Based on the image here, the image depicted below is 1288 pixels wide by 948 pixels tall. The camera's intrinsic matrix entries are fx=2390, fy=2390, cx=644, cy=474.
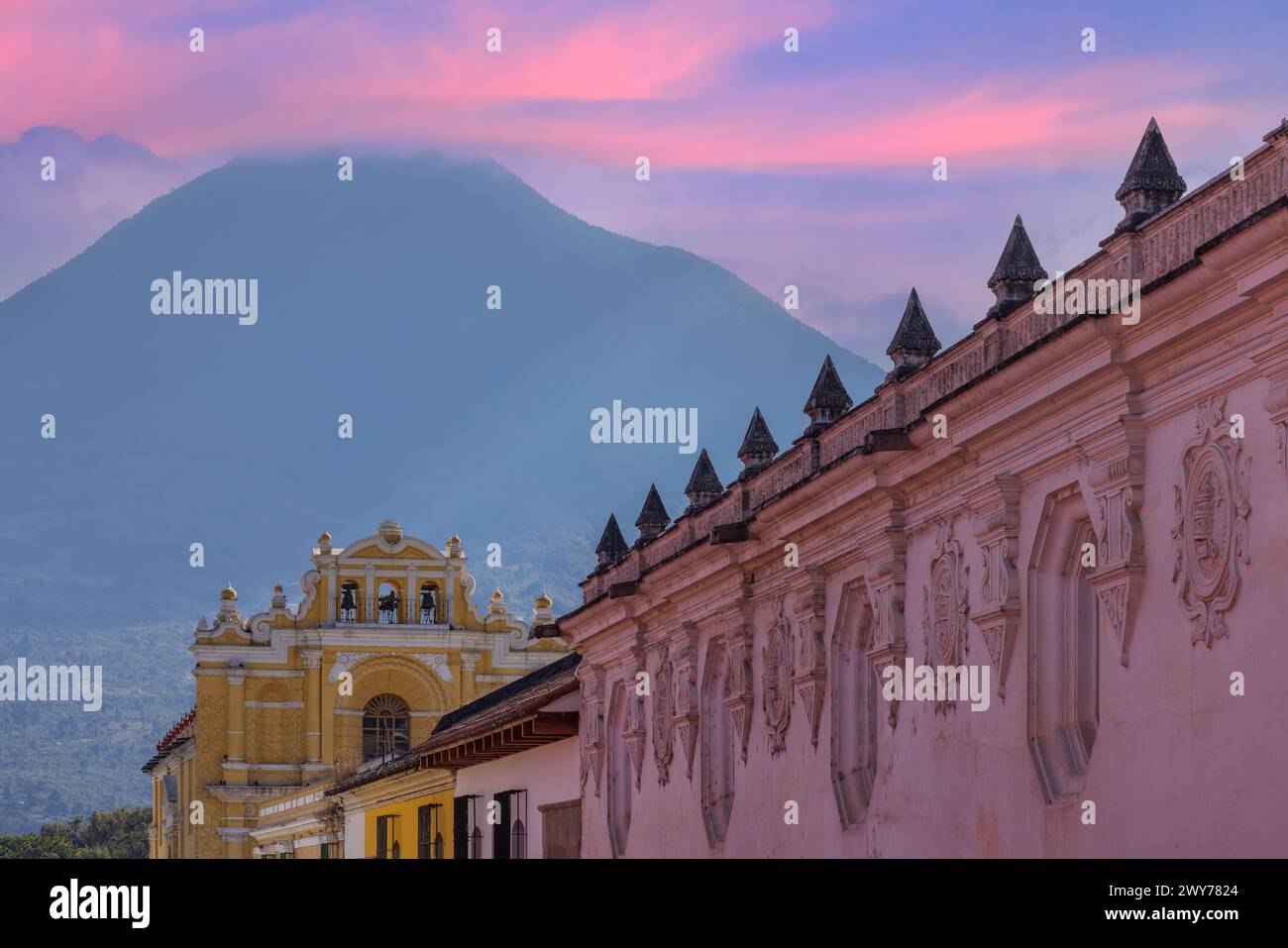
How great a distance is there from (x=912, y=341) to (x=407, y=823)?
29688 mm

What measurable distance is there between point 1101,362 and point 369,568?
61545 mm

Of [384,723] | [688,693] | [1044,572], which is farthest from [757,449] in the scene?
[384,723]

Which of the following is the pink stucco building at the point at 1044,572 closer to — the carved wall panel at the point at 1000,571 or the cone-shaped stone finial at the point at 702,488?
the carved wall panel at the point at 1000,571

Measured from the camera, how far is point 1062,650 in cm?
1925

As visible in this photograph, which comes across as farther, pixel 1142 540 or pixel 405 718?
pixel 405 718

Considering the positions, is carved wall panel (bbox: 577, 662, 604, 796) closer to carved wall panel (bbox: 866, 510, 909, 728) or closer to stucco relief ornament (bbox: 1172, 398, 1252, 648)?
carved wall panel (bbox: 866, 510, 909, 728)

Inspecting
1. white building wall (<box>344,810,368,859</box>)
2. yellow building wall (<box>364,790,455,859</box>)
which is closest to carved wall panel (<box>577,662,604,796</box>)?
yellow building wall (<box>364,790,455,859</box>)

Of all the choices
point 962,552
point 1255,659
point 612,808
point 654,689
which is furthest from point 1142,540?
point 612,808

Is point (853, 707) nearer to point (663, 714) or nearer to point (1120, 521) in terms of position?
point (663, 714)
